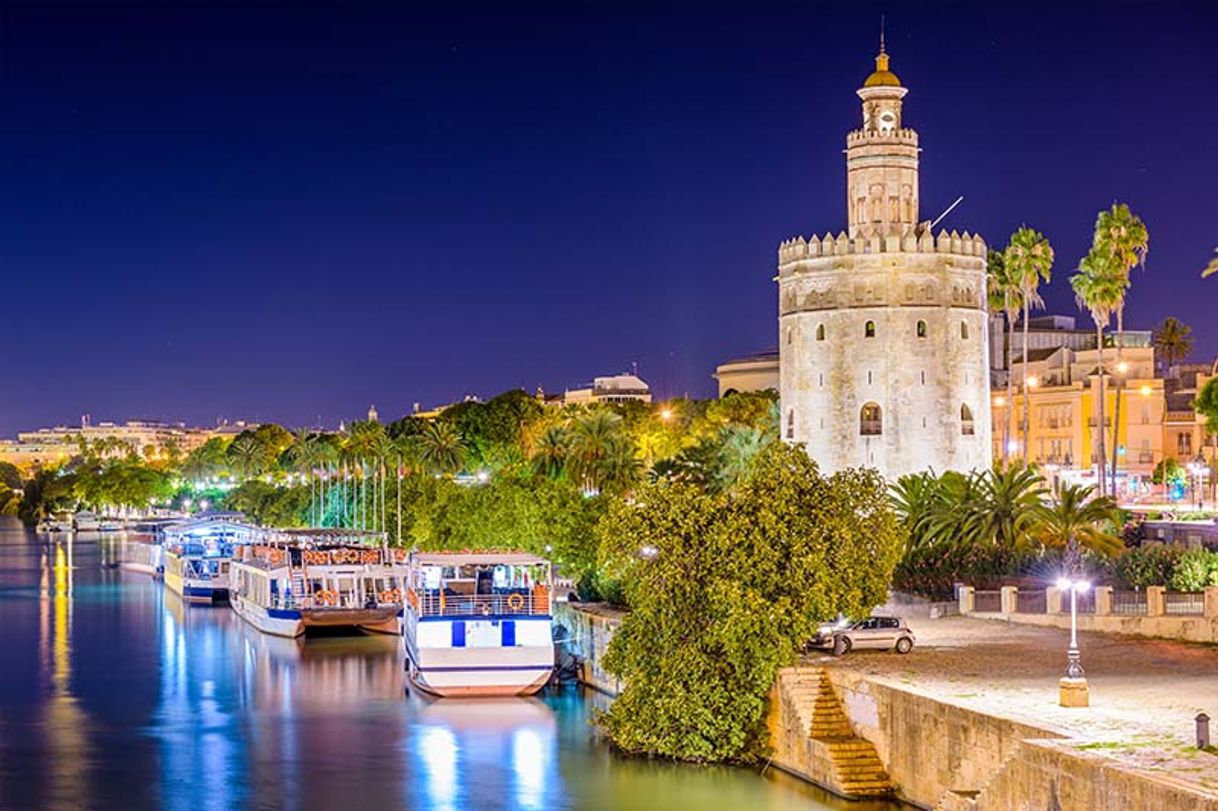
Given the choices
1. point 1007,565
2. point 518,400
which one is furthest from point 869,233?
point 518,400

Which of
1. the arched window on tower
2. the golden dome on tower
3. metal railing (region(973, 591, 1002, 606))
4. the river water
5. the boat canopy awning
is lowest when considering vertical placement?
the river water

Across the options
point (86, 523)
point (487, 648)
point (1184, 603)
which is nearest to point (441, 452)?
point (86, 523)

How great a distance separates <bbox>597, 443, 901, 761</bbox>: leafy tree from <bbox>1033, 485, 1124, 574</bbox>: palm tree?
12582 millimetres

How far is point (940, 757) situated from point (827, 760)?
3.13m

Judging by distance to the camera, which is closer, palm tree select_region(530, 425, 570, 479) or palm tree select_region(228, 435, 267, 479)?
palm tree select_region(530, 425, 570, 479)

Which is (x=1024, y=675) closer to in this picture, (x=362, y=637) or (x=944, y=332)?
(x=944, y=332)

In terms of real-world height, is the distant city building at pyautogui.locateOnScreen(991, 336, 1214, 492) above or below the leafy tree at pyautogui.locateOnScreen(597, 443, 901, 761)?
above

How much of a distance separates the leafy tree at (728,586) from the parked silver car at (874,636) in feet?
2.52

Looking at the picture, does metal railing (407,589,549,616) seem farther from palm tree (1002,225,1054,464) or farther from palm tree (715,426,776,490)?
palm tree (1002,225,1054,464)

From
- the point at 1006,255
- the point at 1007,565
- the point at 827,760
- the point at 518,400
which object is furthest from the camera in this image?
the point at 518,400

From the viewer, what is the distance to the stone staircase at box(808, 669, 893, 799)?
2844 cm

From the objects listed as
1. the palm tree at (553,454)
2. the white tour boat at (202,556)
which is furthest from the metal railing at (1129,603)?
the white tour boat at (202,556)

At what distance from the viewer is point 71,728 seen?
4112cm

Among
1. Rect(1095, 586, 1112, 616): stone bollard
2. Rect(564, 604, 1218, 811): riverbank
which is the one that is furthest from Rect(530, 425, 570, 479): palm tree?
Rect(564, 604, 1218, 811): riverbank
